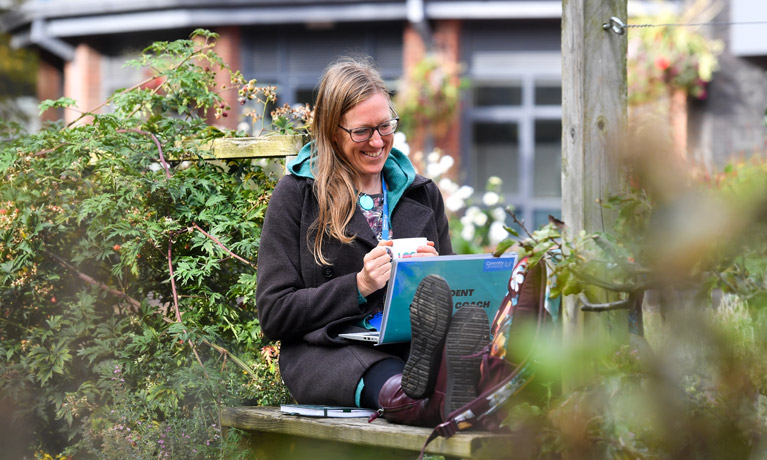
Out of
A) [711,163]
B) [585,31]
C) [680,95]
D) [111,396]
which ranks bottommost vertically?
[111,396]

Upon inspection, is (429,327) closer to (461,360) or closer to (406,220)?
(461,360)

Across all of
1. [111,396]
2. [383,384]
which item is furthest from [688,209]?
[111,396]

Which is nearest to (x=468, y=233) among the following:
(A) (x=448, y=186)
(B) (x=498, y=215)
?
(B) (x=498, y=215)

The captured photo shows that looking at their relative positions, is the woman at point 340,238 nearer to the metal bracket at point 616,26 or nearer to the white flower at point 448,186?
the metal bracket at point 616,26

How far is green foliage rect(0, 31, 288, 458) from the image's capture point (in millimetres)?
3176

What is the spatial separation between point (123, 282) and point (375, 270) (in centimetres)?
125

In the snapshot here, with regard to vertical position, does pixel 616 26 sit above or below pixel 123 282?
above


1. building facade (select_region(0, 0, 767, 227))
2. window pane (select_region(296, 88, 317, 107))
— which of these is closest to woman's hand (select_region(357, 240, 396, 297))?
building facade (select_region(0, 0, 767, 227))

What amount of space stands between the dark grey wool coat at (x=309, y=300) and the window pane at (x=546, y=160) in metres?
8.02

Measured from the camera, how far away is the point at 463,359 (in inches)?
84.0

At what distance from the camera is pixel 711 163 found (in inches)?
85.7

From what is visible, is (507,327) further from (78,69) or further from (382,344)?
(78,69)

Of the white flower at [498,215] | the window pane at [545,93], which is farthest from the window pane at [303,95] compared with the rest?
the white flower at [498,215]

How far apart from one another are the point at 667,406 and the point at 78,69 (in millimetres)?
11086
